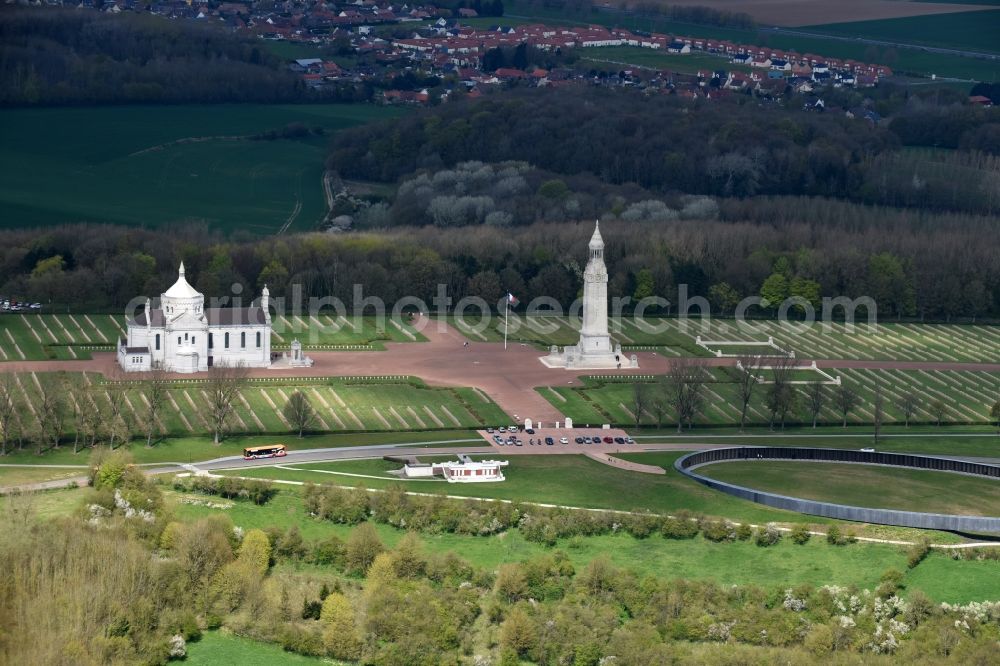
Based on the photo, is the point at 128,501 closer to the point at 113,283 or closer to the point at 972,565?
the point at 972,565

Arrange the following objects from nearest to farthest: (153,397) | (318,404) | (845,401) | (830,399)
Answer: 1. (153,397)
2. (318,404)
3. (845,401)
4. (830,399)

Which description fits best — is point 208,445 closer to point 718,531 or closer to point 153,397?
point 153,397

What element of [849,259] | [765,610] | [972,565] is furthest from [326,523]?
[849,259]

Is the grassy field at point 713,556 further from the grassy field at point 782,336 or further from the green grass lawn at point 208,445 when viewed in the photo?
the grassy field at point 782,336

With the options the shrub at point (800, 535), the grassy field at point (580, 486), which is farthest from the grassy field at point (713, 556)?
the grassy field at point (580, 486)

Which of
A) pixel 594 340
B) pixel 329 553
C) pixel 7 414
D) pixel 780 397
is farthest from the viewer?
pixel 594 340

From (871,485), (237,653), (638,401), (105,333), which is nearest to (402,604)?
(237,653)

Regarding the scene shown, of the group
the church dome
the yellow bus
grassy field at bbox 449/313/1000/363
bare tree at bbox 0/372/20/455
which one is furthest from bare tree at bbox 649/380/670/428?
bare tree at bbox 0/372/20/455
